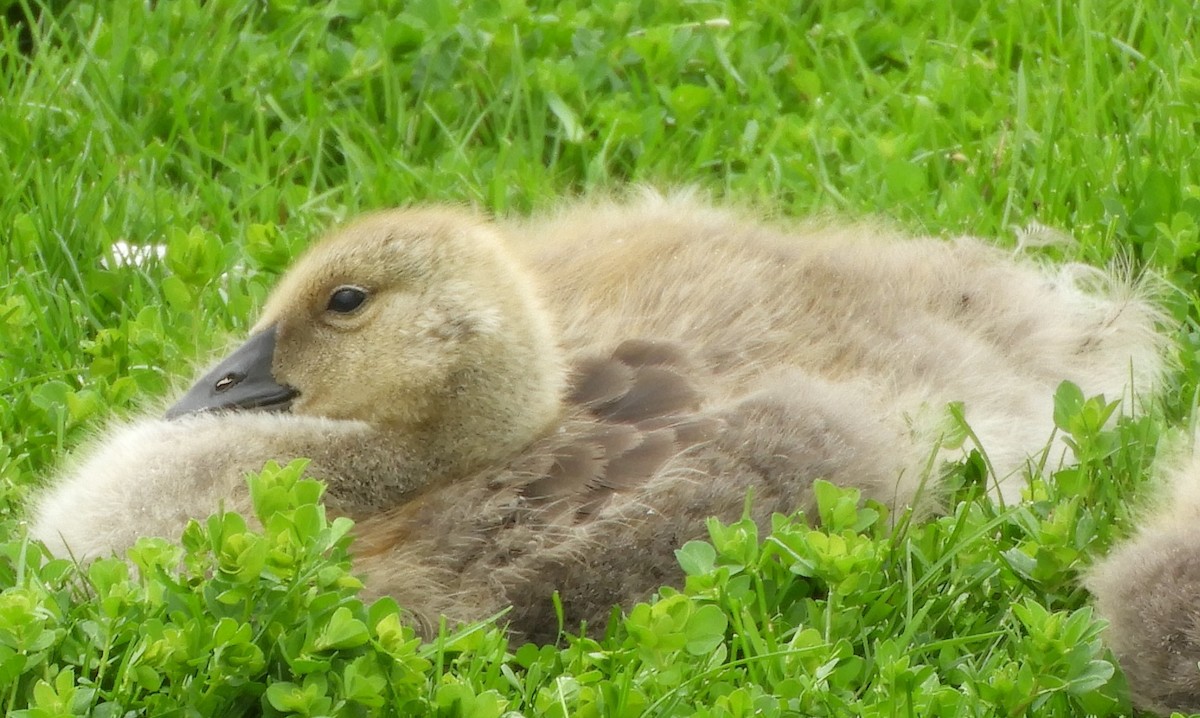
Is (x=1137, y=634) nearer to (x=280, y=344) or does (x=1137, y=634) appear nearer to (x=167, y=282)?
(x=280, y=344)

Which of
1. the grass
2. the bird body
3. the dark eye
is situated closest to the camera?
the grass

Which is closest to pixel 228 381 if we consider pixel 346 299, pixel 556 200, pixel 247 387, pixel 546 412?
pixel 247 387

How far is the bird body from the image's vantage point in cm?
327

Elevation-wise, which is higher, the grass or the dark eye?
the dark eye

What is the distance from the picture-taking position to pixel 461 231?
357 centimetres

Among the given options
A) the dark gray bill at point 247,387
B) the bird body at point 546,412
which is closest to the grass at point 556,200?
the bird body at point 546,412

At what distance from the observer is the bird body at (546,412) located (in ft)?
10.7

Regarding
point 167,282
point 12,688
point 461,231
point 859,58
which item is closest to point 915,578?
point 461,231

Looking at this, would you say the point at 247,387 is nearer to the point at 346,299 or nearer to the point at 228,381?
the point at 228,381

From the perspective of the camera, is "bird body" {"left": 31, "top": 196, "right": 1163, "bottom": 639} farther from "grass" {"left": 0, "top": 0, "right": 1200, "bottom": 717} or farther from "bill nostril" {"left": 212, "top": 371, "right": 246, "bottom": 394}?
"grass" {"left": 0, "top": 0, "right": 1200, "bottom": 717}

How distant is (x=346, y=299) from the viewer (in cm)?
356

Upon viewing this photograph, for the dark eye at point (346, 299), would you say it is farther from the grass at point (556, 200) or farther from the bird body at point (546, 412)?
the grass at point (556, 200)

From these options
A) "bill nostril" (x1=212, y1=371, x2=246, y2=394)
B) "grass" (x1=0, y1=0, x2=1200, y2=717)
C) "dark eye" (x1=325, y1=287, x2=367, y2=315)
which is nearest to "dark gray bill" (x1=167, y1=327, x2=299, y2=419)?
"bill nostril" (x1=212, y1=371, x2=246, y2=394)

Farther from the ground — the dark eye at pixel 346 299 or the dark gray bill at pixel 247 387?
the dark eye at pixel 346 299
